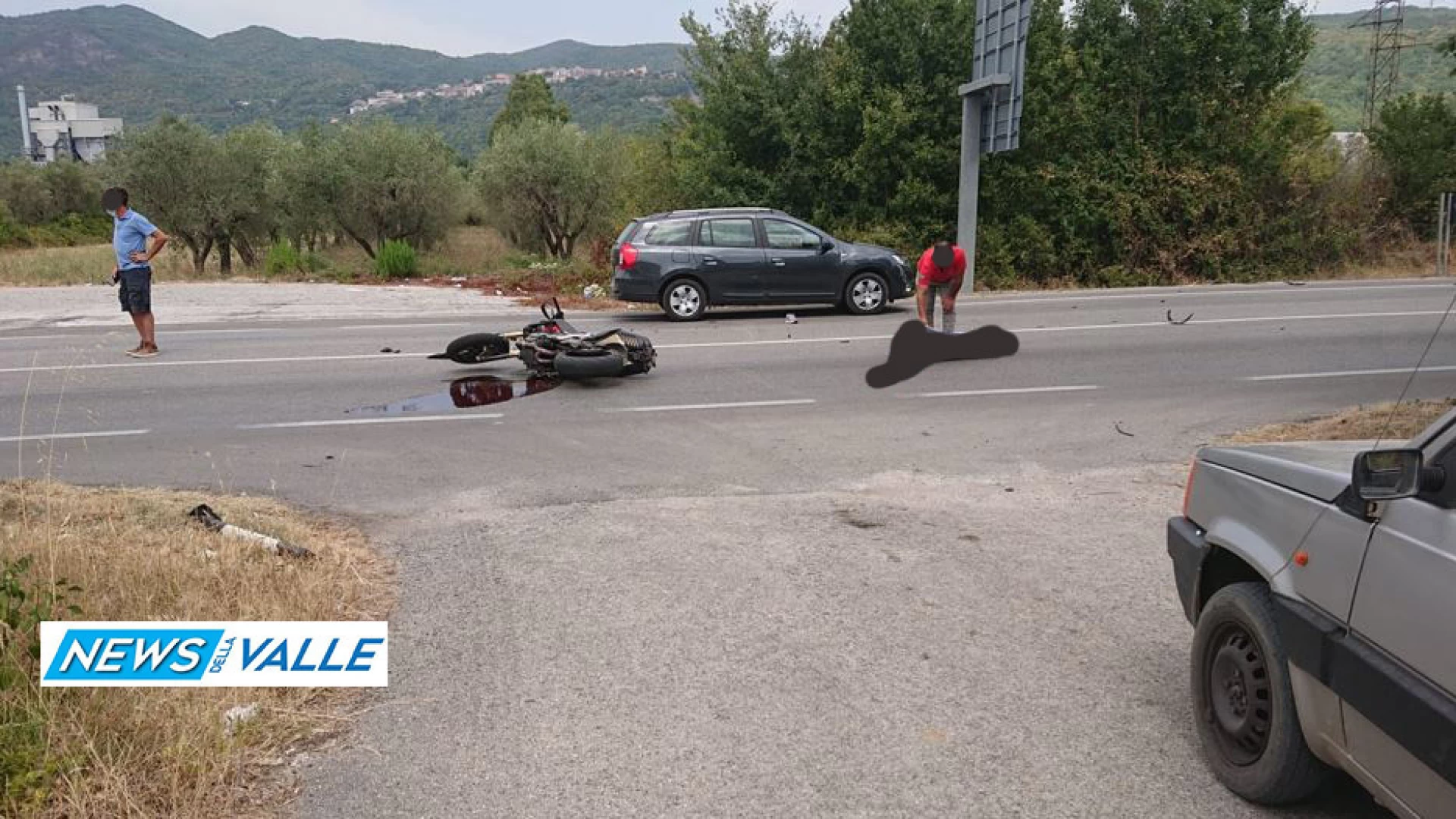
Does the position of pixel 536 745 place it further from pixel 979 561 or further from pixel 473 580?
pixel 979 561

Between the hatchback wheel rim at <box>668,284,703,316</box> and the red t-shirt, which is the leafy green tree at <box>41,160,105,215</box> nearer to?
the hatchback wheel rim at <box>668,284,703,316</box>

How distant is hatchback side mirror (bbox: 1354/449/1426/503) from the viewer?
265 cm

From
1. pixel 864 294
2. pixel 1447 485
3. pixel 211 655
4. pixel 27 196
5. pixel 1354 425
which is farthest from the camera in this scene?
pixel 27 196

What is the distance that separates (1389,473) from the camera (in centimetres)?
269

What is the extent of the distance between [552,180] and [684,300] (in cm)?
2185

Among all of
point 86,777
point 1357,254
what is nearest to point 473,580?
point 86,777

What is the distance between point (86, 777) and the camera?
324cm

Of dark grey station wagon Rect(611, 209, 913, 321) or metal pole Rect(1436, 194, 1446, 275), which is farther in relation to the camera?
metal pole Rect(1436, 194, 1446, 275)

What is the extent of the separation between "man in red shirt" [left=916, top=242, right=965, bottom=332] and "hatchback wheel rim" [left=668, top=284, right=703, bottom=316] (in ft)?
15.4

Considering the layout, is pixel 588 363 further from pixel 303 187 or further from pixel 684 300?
pixel 303 187

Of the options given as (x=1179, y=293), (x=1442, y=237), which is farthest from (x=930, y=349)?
(x=1442, y=237)

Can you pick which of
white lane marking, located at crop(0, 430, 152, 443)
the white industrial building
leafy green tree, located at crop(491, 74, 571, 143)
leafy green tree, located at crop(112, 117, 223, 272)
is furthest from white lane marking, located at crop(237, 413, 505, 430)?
the white industrial building

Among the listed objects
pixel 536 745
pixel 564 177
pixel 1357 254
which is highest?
pixel 564 177

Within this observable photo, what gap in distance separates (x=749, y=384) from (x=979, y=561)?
584 centimetres
